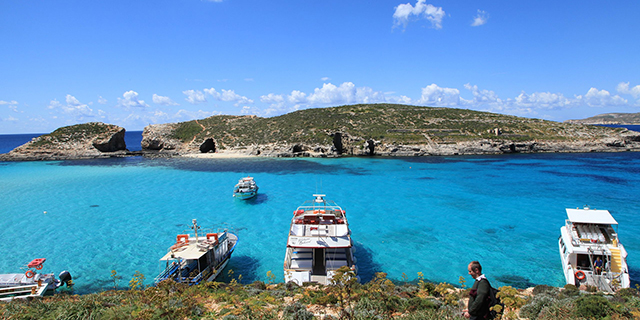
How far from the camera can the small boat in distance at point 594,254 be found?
1297 cm

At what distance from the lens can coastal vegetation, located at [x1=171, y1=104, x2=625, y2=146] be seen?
71.6m

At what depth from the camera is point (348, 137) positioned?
72.0m

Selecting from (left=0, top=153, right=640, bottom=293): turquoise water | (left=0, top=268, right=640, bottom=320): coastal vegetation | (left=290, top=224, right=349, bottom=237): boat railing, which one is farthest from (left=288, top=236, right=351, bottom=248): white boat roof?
(left=0, top=268, right=640, bottom=320): coastal vegetation

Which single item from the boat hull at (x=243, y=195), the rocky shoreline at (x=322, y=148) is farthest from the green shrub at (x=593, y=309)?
the rocky shoreline at (x=322, y=148)

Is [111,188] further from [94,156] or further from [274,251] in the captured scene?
[94,156]

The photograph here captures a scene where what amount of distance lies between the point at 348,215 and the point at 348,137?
48.5 metres

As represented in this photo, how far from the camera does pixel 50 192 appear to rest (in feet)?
113

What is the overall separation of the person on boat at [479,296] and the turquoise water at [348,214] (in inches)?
402

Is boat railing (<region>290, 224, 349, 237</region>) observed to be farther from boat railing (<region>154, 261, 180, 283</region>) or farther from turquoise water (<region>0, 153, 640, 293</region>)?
boat railing (<region>154, 261, 180, 283</region>)

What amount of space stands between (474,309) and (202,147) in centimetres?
7617

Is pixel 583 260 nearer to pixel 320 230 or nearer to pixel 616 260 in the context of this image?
pixel 616 260

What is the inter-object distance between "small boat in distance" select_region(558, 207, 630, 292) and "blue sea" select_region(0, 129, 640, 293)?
1363mm

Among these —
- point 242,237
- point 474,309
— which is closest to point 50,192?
point 242,237

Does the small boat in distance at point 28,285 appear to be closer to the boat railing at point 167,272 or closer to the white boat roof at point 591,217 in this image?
the boat railing at point 167,272
